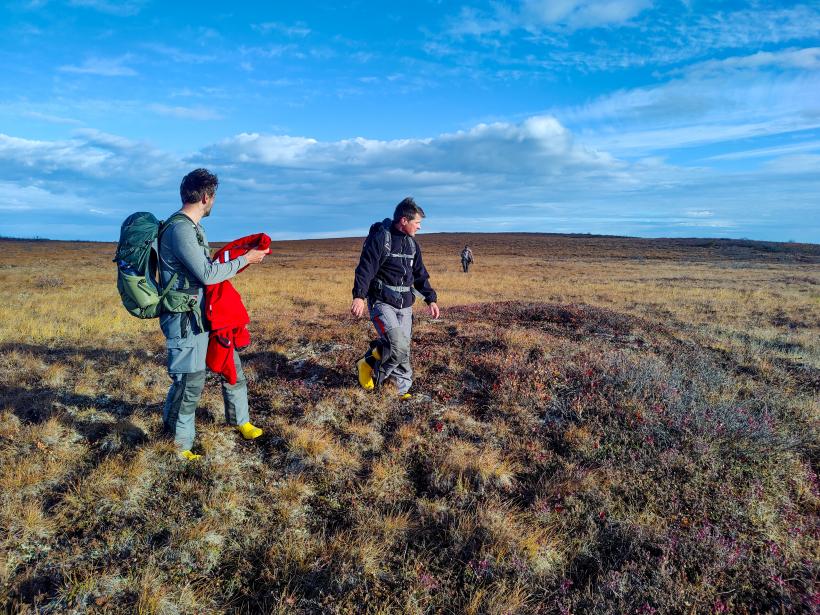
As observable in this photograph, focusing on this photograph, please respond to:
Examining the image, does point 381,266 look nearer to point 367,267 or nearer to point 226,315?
point 367,267

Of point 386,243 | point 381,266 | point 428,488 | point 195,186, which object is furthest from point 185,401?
point 386,243

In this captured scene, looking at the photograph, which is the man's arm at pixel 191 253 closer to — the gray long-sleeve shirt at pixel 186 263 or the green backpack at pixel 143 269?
the gray long-sleeve shirt at pixel 186 263

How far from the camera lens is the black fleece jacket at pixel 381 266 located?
5.50m

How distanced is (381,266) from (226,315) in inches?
81.9

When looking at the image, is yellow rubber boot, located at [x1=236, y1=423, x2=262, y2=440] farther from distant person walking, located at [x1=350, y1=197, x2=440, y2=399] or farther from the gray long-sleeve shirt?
distant person walking, located at [x1=350, y1=197, x2=440, y2=399]

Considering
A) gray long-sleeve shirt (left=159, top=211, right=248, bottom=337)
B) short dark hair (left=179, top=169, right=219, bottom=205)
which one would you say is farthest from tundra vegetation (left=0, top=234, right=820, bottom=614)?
short dark hair (left=179, top=169, right=219, bottom=205)

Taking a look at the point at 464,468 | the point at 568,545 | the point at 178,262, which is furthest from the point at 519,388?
the point at 178,262

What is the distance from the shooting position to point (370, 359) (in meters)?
6.13

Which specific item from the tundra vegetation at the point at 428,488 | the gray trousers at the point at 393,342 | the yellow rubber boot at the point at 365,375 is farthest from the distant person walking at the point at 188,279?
the yellow rubber boot at the point at 365,375

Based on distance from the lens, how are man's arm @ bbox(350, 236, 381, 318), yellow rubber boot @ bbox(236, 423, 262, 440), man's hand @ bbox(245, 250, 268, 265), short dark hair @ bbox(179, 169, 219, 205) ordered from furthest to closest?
man's arm @ bbox(350, 236, 381, 318), yellow rubber boot @ bbox(236, 423, 262, 440), man's hand @ bbox(245, 250, 268, 265), short dark hair @ bbox(179, 169, 219, 205)

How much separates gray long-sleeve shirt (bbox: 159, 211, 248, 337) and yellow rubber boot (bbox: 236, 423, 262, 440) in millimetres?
1407

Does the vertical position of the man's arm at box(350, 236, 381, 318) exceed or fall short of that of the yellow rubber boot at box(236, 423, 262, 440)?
it exceeds it

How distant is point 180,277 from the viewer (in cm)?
383

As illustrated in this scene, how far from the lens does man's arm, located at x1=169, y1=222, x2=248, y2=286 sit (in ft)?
12.0
